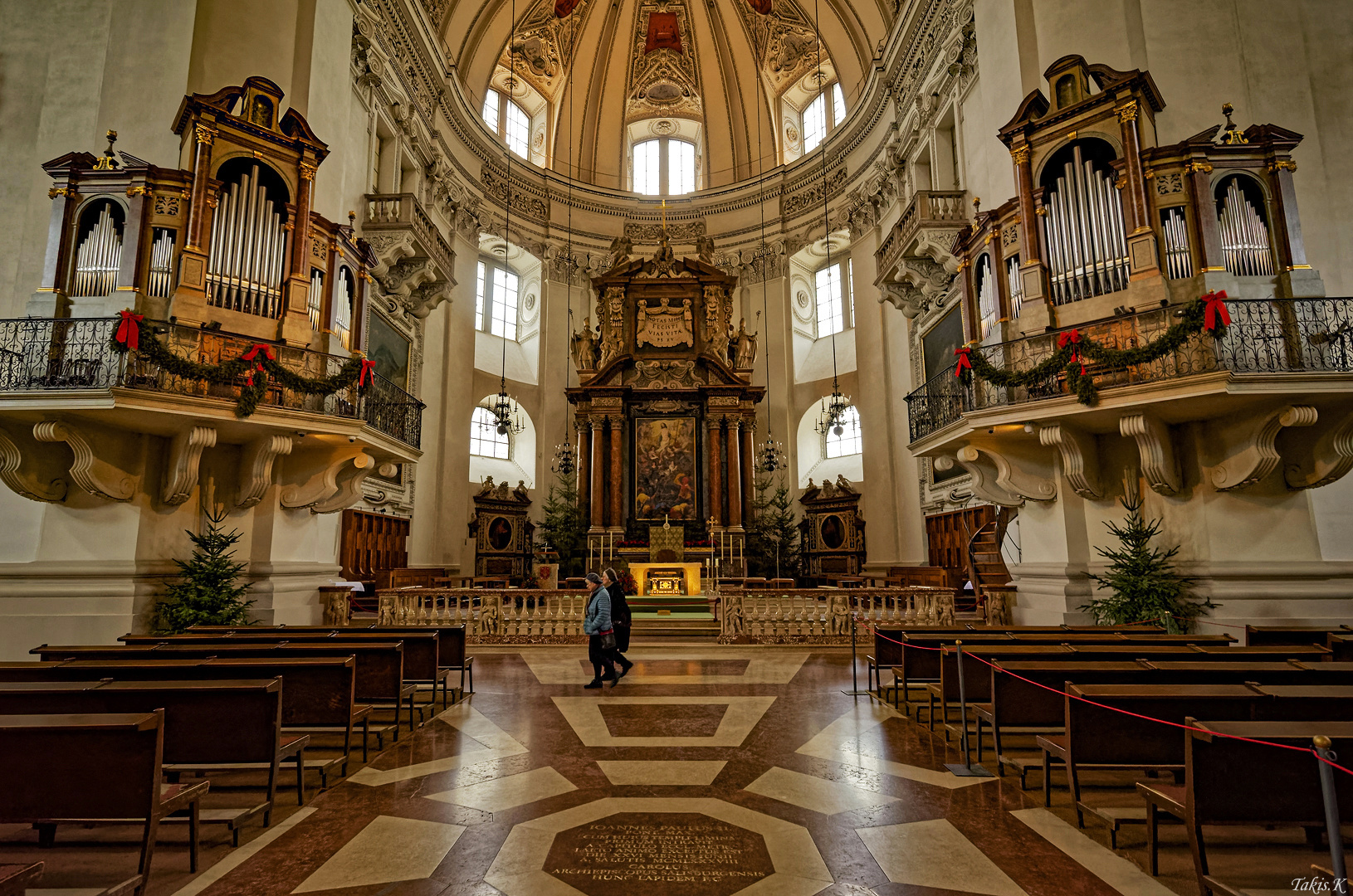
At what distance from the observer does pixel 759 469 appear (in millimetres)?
20641

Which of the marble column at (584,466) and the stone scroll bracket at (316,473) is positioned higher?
the marble column at (584,466)

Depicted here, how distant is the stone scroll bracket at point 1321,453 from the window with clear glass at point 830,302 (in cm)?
1461

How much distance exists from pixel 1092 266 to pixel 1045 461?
247cm

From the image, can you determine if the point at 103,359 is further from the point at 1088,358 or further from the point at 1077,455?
the point at 1077,455

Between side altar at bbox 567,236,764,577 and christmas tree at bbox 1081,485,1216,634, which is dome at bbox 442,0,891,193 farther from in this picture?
christmas tree at bbox 1081,485,1216,634

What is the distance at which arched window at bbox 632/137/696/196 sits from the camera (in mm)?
25469

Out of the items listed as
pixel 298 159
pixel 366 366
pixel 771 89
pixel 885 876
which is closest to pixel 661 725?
pixel 885 876

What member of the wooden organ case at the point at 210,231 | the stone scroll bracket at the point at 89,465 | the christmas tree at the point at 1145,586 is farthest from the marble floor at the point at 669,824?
the wooden organ case at the point at 210,231

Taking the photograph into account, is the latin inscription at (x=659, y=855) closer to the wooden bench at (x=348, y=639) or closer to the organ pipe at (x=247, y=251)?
the wooden bench at (x=348, y=639)

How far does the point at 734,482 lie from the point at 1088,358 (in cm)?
1280

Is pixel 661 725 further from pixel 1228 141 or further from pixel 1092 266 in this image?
pixel 1228 141

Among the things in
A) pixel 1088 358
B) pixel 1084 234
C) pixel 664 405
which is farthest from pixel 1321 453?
pixel 664 405

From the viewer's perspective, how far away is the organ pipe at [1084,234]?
28.7 feet

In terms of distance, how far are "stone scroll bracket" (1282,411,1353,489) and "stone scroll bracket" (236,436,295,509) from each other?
11708mm
